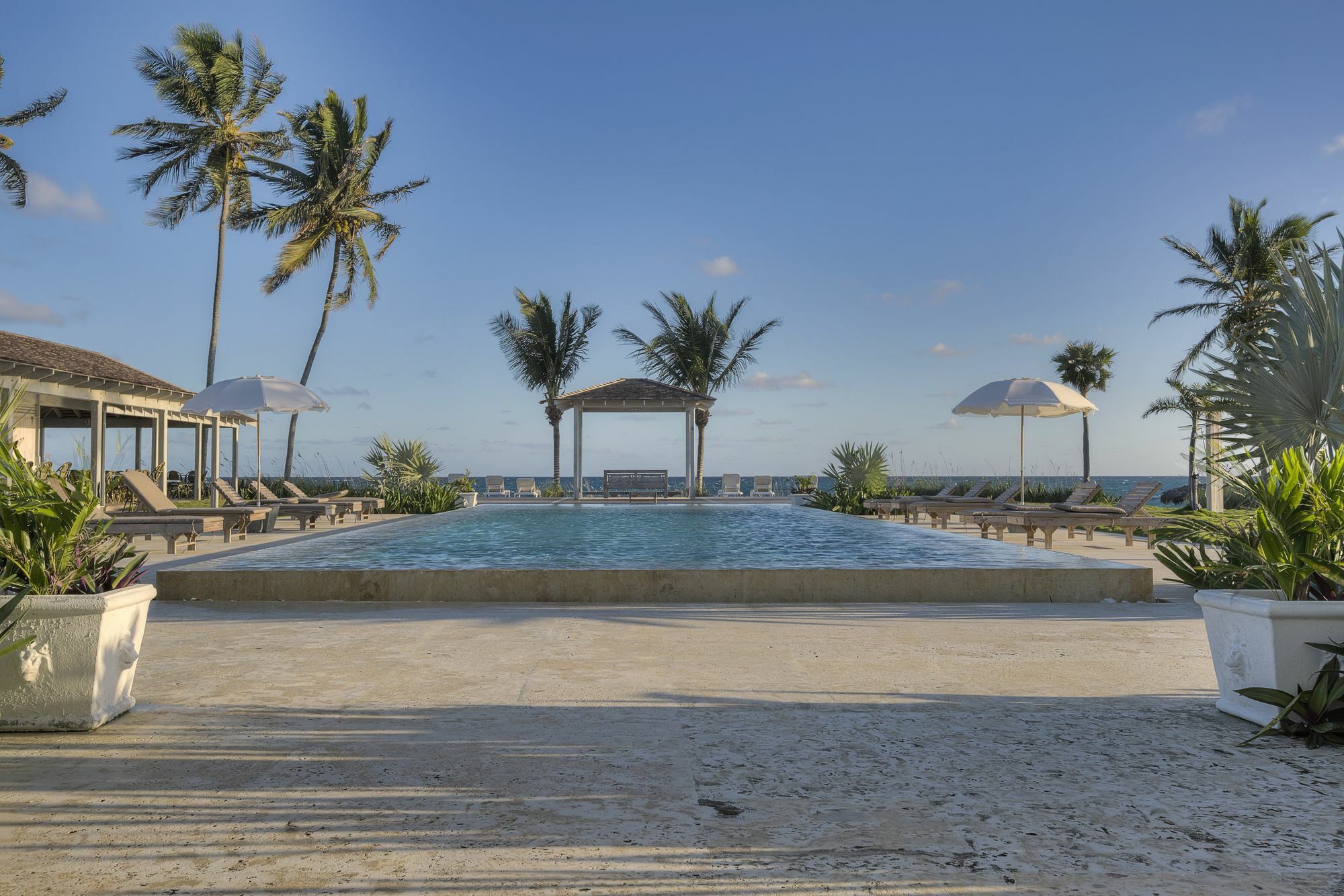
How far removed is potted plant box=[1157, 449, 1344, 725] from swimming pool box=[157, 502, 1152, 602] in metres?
3.04

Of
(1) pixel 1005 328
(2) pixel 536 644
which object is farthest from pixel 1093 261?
(2) pixel 536 644

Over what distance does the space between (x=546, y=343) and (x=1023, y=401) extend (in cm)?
1792

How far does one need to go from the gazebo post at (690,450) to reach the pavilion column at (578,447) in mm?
2762

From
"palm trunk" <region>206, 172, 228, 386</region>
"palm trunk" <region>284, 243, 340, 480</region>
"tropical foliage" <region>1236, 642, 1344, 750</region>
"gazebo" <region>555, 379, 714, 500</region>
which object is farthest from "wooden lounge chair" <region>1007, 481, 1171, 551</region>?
"palm trunk" <region>206, 172, 228, 386</region>

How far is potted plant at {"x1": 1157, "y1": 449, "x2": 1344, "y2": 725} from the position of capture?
2855mm

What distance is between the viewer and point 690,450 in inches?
835

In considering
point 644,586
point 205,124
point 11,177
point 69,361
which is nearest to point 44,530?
point 644,586

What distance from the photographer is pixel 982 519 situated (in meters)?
11.5

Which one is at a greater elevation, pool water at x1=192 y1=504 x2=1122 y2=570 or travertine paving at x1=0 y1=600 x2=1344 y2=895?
pool water at x1=192 y1=504 x2=1122 y2=570

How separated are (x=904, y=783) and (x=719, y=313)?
25009 mm

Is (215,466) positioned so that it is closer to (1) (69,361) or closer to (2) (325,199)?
(1) (69,361)

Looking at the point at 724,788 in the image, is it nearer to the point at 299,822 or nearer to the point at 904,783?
the point at 904,783

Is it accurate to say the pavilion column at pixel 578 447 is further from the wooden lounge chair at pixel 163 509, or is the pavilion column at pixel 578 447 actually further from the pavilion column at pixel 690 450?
the wooden lounge chair at pixel 163 509

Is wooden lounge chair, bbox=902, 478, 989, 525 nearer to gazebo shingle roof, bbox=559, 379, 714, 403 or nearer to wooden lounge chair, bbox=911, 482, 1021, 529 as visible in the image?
wooden lounge chair, bbox=911, 482, 1021, 529
